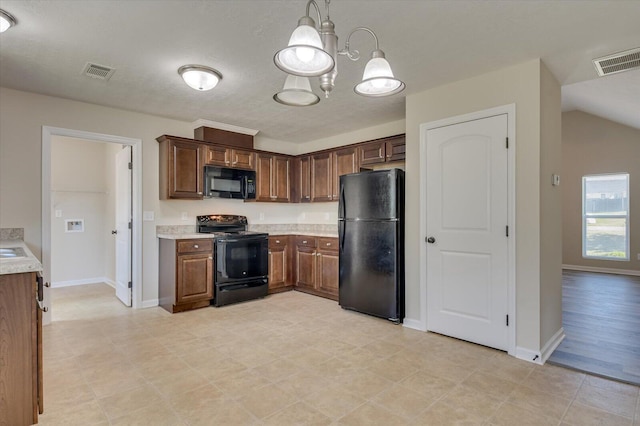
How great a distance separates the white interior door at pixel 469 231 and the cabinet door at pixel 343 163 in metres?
1.46

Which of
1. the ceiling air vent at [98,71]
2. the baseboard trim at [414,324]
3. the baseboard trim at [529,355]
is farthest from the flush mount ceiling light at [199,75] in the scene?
the baseboard trim at [529,355]

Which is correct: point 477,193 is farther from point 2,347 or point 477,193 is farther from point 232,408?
point 2,347

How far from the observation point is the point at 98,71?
3014mm

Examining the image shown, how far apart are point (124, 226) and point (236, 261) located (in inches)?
63.1

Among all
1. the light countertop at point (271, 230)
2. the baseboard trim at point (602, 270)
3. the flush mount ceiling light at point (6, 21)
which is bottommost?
the baseboard trim at point (602, 270)

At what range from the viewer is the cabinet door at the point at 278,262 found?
505 cm

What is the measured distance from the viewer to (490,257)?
3.00m

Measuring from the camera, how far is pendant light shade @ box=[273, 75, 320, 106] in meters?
2.04

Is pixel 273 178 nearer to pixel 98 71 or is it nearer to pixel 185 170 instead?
pixel 185 170

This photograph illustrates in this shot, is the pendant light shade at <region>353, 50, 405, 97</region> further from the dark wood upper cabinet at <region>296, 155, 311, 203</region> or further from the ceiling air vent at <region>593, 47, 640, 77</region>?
the dark wood upper cabinet at <region>296, 155, 311, 203</region>

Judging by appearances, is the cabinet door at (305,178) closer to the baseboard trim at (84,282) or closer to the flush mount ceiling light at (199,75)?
the flush mount ceiling light at (199,75)

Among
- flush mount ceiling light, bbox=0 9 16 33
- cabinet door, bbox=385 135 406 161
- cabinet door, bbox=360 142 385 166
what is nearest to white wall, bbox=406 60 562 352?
cabinet door, bbox=385 135 406 161

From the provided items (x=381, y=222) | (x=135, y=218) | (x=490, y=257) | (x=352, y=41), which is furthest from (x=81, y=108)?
(x=490, y=257)

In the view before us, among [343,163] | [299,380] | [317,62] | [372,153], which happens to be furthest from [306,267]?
[317,62]
